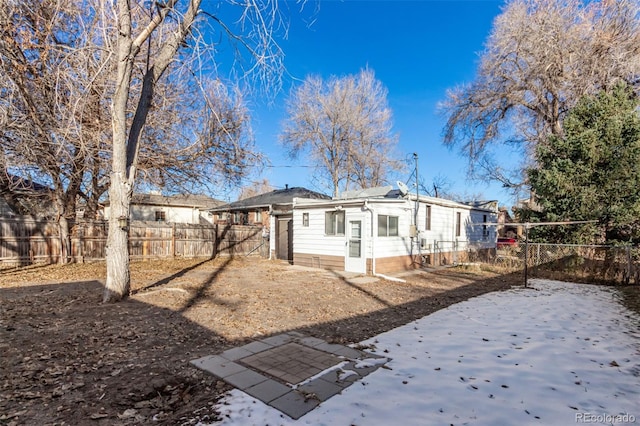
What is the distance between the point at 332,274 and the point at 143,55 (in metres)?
8.80

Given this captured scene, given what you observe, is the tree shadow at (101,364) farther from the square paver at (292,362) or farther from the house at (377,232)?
the house at (377,232)

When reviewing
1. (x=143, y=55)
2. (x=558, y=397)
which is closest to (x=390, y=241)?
(x=558, y=397)

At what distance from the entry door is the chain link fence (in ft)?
15.6

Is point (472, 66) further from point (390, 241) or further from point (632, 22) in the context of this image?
point (390, 241)

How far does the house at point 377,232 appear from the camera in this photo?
10977 millimetres

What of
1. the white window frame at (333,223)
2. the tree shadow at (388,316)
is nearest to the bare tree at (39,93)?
the tree shadow at (388,316)

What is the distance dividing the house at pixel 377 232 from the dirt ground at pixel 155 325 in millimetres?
1309

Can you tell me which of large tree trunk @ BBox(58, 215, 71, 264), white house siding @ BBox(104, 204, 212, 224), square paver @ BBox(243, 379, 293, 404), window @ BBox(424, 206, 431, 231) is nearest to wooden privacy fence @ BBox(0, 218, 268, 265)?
large tree trunk @ BBox(58, 215, 71, 264)

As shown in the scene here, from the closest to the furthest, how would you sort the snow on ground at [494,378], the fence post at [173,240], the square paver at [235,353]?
the snow on ground at [494,378] → the square paver at [235,353] → the fence post at [173,240]

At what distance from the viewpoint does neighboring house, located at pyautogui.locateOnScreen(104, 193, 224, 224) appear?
25.2 metres

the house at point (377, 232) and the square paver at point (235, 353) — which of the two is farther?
the house at point (377, 232)

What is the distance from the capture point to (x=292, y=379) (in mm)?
3307

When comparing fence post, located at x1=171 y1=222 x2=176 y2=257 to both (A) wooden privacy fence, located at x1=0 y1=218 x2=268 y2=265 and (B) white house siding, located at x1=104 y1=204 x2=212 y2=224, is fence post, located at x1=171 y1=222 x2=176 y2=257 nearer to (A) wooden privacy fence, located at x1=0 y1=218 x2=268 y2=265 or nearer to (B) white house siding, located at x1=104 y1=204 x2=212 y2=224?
(A) wooden privacy fence, located at x1=0 y1=218 x2=268 y2=265

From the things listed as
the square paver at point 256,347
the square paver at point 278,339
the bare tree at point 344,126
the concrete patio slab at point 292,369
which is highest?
the bare tree at point 344,126
